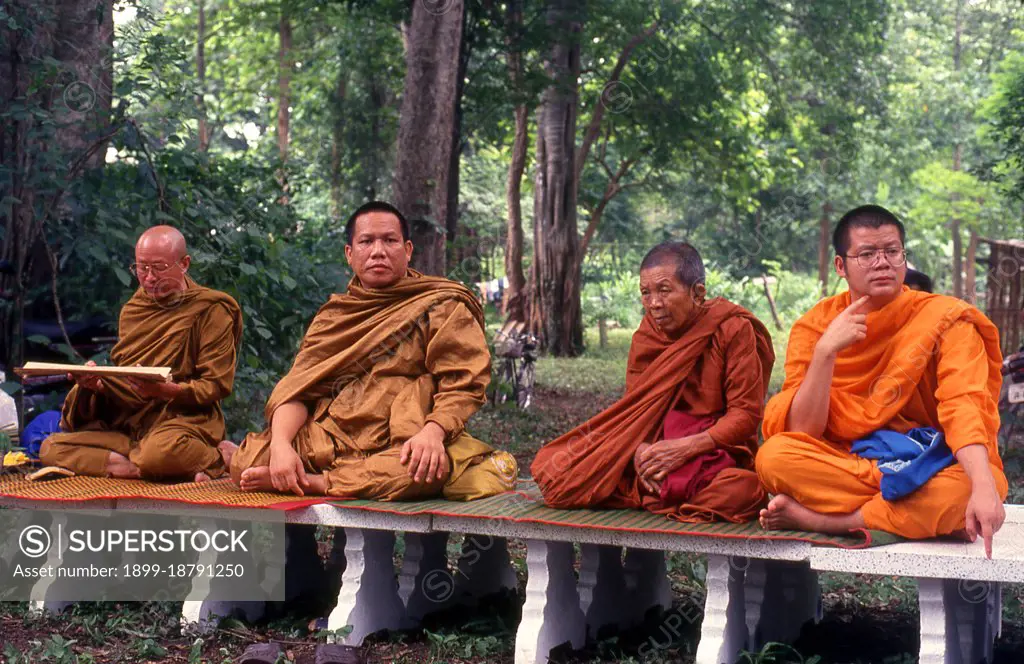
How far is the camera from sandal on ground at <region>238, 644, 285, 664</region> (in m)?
3.94

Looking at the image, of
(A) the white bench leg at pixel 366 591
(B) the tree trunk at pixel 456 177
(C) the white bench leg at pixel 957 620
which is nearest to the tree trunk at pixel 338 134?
(B) the tree trunk at pixel 456 177

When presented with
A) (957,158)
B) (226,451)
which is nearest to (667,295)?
(226,451)

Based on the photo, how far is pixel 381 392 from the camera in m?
4.61

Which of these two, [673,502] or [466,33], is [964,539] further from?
[466,33]

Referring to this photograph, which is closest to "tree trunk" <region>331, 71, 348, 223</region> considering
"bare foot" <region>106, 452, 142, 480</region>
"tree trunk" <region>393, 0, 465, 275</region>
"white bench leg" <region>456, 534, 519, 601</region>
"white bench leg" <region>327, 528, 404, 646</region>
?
"tree trunk" <region>393, 0, 465, 275</region>

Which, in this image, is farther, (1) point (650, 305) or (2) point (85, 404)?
(2) point (85, 404)

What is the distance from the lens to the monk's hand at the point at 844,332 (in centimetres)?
367

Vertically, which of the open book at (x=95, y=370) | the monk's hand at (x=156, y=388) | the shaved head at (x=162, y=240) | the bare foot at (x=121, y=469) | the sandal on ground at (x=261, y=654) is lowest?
the sandal on ground at (x=261, y=654)

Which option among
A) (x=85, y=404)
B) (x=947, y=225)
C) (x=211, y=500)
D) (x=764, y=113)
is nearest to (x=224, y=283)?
(x=85, y=404)

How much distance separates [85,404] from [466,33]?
268 inches

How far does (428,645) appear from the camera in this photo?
4363mm

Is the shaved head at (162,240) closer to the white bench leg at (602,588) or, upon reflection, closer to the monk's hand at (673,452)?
the white bench leg at (602,588)

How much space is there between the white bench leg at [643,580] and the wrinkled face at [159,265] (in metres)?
2.37

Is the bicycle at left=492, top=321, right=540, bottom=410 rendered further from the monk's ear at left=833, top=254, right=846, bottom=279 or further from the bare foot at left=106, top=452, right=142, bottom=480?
the monk's ear at left=833, top=254, right=846, bottom=279
